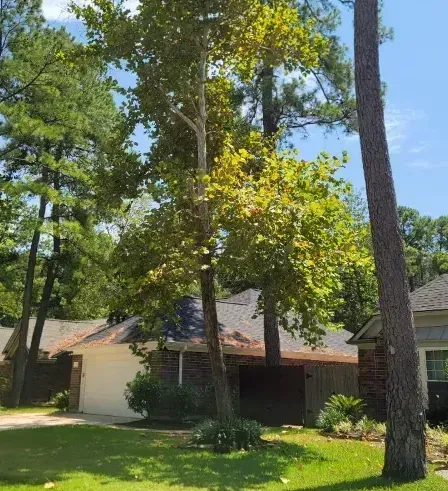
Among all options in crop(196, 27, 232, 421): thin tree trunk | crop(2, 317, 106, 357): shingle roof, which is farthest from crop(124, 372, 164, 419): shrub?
crop(2, 317, 106, 357): shingle roof

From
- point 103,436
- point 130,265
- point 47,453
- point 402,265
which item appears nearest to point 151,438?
point 103,436

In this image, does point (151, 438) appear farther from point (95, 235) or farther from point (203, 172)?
point (95, 235)

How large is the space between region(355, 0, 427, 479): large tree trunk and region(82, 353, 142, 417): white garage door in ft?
41.0

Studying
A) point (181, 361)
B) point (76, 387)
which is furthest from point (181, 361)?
point (76, 387)

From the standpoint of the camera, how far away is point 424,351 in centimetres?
1441

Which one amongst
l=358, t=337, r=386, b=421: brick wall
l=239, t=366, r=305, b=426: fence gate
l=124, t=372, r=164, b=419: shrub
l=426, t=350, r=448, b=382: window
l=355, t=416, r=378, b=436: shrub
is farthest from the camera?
l=239, t=366, r=305, b=426: fence gate

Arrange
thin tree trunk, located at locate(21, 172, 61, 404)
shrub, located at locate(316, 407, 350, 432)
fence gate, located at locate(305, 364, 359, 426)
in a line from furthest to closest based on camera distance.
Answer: thin tree trunk, located at locate(21, 172, 61, 404), fence gate, located at locate(305, 364, 359, 426), shrub, located at locate(316, 407, 350, 432)

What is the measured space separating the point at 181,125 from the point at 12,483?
9.42 meters

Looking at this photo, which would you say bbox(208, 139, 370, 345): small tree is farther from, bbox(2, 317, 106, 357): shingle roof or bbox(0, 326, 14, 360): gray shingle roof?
bbox(0, 326, 14, 360): gray shingle roof

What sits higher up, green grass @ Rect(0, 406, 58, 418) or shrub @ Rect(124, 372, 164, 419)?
shrub @ Rect(124, 372, 164, 419)

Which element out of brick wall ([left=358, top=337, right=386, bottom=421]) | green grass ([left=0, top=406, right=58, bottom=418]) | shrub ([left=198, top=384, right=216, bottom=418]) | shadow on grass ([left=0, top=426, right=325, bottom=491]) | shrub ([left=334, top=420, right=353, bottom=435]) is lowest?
green grass ([left=0, top=406, right=58, bottom=418])

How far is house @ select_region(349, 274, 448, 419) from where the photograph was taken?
549 inches

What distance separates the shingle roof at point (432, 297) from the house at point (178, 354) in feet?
13.8

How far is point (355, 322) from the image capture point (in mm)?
36812
